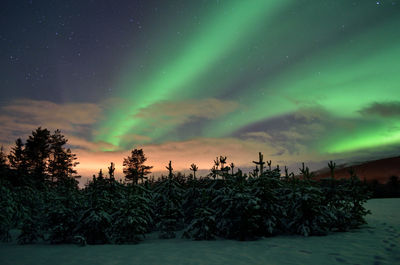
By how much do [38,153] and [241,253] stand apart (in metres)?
50.2

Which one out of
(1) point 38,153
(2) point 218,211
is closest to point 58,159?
(1) point 38,153

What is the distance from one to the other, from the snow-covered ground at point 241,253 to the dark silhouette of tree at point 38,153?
1687 inches

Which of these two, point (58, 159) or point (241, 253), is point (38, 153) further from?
point (241, 253)

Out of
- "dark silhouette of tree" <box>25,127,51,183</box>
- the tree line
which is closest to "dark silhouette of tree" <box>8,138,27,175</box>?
"dark silhouette of tree" <box>25,127,51,183</box>

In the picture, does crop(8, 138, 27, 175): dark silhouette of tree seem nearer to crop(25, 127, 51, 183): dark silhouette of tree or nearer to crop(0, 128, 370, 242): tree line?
crop(25, 127, 51, 183): dark silhouette of tree

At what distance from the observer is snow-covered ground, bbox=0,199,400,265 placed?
733 centimetres

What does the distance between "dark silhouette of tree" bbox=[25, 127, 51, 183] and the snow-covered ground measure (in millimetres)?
42860

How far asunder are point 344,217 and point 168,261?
9.01 m

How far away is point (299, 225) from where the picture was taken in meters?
11.7

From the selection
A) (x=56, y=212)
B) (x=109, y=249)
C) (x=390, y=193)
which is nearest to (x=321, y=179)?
(x=109, y=249)

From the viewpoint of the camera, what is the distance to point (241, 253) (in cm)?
831

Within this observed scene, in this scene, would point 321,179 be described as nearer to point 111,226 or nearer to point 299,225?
point 299,225

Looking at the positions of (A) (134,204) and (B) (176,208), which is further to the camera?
(B) (176,208)

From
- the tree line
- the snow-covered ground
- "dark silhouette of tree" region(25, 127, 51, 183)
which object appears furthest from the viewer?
"dark silhouette of tree" region(25, 127, 51, 183)
